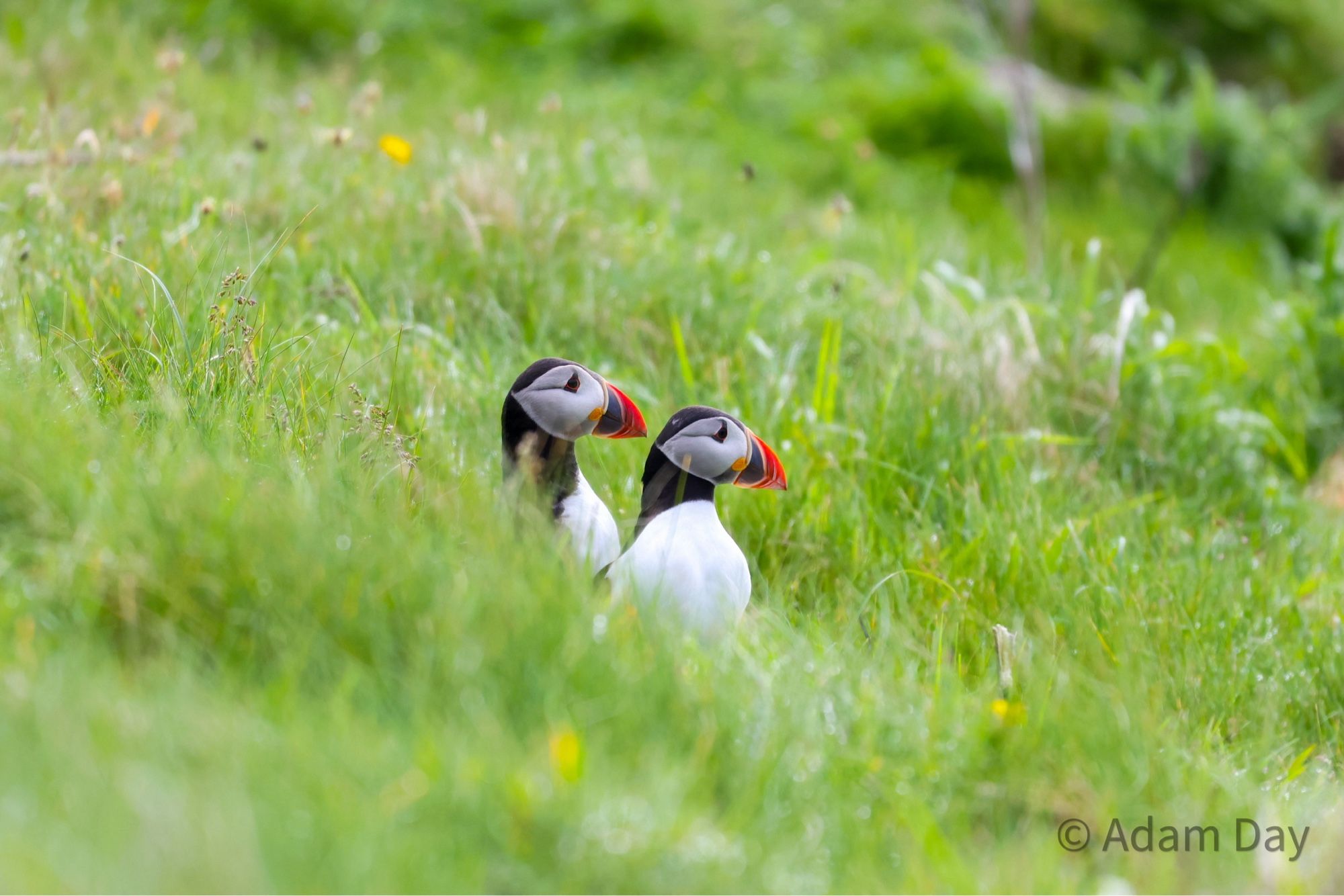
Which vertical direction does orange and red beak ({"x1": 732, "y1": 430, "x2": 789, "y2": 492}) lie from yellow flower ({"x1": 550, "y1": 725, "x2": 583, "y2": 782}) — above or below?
below

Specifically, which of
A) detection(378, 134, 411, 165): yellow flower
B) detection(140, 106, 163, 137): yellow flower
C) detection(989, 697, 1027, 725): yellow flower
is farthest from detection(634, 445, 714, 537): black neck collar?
detection(140, 106, 163, 137): yellow flower

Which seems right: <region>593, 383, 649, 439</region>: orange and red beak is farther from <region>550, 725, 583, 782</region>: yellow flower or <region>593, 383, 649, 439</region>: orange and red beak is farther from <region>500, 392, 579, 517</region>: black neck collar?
<region>550, 725, 583, 782</region>: yellow flower

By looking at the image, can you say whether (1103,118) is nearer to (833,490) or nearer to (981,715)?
(833,490)

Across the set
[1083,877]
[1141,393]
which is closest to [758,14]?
[1141,393]

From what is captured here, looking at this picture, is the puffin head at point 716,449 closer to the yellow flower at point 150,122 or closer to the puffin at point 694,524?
the puffin at point 694,524

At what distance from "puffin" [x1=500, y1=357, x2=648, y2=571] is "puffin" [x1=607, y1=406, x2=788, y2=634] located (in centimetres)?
11

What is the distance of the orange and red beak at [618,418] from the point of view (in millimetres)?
2971

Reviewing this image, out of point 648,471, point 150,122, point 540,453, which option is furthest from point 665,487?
point 150,122

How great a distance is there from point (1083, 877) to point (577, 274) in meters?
3.18

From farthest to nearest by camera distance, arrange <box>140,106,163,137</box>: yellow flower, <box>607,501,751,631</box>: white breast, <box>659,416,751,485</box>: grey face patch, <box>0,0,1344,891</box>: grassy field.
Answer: <box>140,106,163,137</box>: yellow flower < <box>659,416,751,485</box>: grey face patch < <box>607,501,751,631</box>: white breast < <box>0,0,1344,891</box>: grassy field

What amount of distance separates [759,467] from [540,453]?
531 mm

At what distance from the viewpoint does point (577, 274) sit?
15.5ft

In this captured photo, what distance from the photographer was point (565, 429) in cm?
295

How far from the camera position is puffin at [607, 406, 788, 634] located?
8.66 ft
